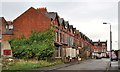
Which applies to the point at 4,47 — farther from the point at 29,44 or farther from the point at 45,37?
the point at 45,37

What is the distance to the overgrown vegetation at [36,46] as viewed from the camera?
32.8 m

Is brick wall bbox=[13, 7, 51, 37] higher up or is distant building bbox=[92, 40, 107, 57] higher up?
brick wall bbox=[13, 7, 51, 37]

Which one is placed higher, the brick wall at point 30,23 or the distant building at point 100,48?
the brick wall at point 30,23

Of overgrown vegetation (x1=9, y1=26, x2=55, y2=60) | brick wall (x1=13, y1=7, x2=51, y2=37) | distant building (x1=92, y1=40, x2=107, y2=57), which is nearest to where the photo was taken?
overgrown vegetation (x1=9, y1=26, x2=55, y2=60)

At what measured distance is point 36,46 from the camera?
3312cm

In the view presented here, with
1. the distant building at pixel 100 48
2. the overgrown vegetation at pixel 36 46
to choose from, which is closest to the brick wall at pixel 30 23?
the overgrown vegetation at pixel 36 46

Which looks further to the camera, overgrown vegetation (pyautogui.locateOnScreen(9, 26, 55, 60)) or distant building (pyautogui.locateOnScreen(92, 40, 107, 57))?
distant building (pyautogui.locateOnScreen(92, 40, 107, 57))

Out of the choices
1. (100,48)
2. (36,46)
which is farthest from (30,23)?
(100,48)

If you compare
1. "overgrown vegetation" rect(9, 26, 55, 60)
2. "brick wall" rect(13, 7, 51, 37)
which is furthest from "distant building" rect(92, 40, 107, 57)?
"overgrown vegetation" rect(9, 26, 55, 60)

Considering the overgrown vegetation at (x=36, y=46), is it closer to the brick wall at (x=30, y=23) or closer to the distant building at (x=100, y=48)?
the brick wall at (x=30, y=23)

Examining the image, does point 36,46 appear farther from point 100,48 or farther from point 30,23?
point 100,48

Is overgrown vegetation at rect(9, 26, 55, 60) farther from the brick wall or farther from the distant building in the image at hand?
the distant building

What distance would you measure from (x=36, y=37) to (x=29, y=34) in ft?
6.02

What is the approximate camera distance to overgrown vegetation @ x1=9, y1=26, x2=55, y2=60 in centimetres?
3278
